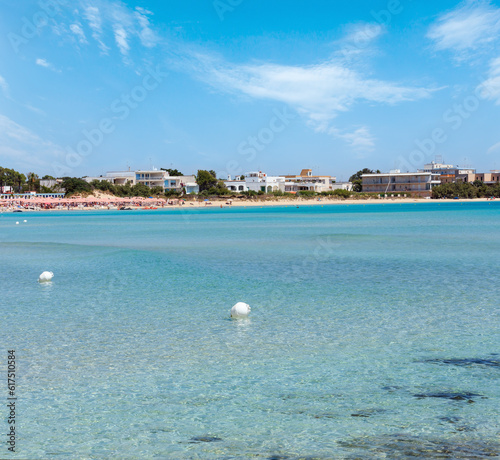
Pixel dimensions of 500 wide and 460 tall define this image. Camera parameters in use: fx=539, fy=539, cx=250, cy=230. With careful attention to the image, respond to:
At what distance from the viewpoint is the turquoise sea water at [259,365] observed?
600 cm

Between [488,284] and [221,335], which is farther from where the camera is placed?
[488,284]

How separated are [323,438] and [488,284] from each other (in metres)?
11.0

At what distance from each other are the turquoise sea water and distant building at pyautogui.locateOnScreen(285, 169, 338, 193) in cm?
14697

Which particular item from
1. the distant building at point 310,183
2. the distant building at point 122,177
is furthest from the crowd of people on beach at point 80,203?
the distant building at point 310,183

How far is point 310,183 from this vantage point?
166500 mm

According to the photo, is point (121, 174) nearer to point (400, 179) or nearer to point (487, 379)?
point (400, 179)

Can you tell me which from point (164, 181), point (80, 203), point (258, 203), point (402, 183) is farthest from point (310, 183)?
point (80, 203)

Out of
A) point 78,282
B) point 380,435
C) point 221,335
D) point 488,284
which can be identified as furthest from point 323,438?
point 78,282

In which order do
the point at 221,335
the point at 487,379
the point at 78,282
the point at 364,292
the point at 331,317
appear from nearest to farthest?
the point at 487,379 → the point at 221,335 → the point at 331,317 → the point at 364,292 → the point at 78,282

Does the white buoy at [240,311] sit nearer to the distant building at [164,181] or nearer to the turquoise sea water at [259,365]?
the turquoise sea water at [259,365]

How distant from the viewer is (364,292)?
14422 mm

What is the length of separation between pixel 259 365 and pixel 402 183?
152359 mm

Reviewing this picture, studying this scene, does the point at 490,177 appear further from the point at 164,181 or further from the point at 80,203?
the point at 80,203

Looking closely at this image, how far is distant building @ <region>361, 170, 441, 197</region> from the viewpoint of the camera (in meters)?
151
